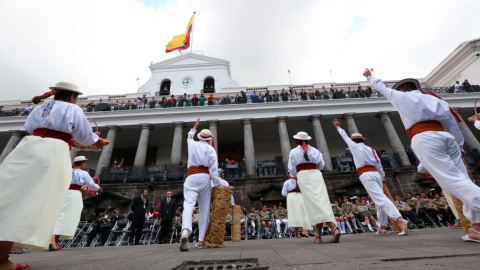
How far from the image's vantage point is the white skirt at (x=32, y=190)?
2119mm

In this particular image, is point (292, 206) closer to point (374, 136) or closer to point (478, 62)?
point (374, 136)

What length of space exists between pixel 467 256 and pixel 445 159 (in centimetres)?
171

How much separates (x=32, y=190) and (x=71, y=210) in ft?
11.8

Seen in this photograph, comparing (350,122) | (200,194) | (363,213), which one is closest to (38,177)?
(200,194)

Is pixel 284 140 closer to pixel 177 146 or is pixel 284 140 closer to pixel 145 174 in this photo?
pixel 177 146

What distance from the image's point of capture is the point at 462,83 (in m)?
20.5

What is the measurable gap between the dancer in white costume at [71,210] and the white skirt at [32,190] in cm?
326

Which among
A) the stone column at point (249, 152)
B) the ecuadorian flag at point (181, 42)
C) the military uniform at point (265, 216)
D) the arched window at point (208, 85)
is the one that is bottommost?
the military uniform at point (265, 216)

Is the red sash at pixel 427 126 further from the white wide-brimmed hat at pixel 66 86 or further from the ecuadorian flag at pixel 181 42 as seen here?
the ecuadorian flag at pixel 181 42

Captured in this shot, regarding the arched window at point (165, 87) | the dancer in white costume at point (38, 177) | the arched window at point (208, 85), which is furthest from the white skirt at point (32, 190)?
the arched window at point (165, 87)

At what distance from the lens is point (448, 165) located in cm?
296

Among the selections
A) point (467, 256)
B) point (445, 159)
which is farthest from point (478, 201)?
point (467, 256)

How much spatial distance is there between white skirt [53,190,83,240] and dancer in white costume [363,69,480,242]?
6633mm

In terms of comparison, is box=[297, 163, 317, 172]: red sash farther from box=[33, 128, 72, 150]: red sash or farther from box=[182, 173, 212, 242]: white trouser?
box=[33, 128, 72, 150]: red sash
